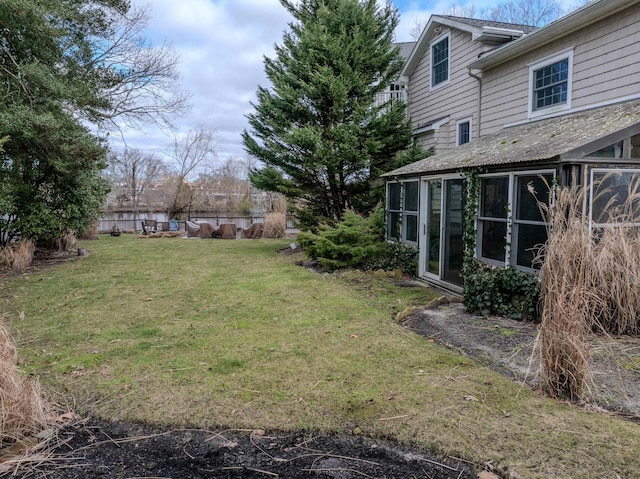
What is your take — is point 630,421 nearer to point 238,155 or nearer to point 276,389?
point 276,389

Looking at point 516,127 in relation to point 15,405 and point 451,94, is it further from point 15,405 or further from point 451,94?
point 15,405

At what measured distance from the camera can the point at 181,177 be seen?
2367cm

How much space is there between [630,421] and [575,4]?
20.4 m

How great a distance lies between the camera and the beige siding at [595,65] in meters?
6.48

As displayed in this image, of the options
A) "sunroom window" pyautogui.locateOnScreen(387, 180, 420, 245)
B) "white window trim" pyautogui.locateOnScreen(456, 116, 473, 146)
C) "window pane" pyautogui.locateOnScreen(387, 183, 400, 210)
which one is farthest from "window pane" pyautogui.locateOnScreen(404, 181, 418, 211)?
"white window trim" pyautogui.locateOnScreen(456, 116, 473, 146)

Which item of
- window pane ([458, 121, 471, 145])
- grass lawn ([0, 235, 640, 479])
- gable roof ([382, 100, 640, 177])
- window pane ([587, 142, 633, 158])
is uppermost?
window pane ([458, 121, 471, 145])

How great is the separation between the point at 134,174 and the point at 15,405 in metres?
23.9

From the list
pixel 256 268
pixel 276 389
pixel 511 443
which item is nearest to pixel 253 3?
pixel 256 268

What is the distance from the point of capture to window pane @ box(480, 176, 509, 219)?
5.91 m

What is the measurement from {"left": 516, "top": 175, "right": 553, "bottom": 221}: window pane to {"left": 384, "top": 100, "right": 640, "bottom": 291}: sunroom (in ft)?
0.04

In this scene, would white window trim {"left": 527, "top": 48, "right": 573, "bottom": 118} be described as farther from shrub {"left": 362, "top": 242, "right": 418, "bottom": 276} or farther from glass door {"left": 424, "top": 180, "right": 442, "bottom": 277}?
shrub {"left": 362, "top": 242, "right": 418, "bottom": 276}

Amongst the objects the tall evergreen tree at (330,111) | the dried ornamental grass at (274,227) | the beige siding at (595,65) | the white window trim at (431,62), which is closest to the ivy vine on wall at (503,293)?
A: the beige siding at (595,65)

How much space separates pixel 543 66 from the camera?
8.23m

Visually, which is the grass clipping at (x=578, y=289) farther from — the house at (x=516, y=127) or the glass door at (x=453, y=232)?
the glass door at (x=453, y=232)
